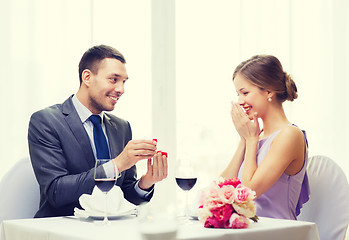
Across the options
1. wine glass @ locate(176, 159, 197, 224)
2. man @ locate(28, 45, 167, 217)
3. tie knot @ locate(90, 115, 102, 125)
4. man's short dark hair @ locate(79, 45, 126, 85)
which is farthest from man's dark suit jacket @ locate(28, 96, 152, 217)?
wine glass @ locate(176, 159, 197, 224)

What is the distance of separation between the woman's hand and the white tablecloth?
67 centimetres

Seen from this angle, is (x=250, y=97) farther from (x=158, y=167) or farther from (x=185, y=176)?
(x=185, y=176)

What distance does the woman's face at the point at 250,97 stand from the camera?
247 cm

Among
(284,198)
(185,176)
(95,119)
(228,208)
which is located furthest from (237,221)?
(95,119)

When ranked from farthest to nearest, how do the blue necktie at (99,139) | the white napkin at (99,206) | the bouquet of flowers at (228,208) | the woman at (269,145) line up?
the blue necktie at (99,139) < the woman at (269,145) < the white napkin at (99,206) < the bouquet of flowers at (228,208)

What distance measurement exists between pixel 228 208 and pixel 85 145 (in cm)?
93

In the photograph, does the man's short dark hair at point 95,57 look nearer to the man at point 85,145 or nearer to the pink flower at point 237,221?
the man at point 85,145

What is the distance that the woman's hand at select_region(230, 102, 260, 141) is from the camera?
2.47 metres

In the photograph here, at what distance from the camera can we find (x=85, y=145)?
2.34m

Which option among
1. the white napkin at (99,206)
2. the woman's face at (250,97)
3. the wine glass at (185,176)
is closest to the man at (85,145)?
the white napkin at (99,206)

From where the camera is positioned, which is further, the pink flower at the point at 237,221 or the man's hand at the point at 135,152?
the man's hand at the point at 135,152

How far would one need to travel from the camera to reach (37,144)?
2270mm

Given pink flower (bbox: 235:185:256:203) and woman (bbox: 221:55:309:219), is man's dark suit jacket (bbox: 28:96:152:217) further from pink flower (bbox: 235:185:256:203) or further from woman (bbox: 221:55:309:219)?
pink flower (bbox: 235:185:256:203)

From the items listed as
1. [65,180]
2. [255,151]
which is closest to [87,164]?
[65,180]
